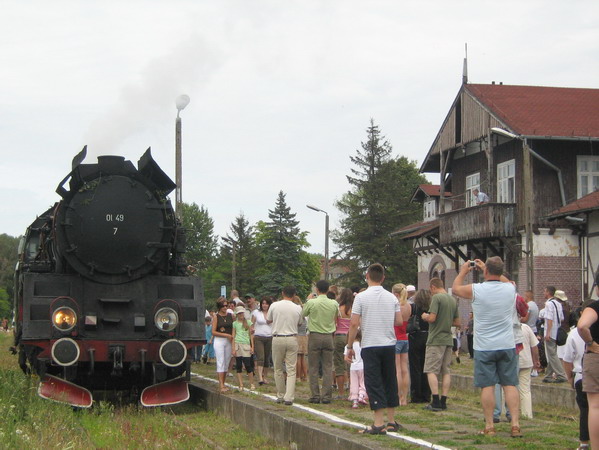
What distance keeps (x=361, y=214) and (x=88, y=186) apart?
47.6 metres

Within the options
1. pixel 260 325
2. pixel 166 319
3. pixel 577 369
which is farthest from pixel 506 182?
pixel 577 369

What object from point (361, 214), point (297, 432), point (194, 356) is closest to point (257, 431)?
point (297, 432)

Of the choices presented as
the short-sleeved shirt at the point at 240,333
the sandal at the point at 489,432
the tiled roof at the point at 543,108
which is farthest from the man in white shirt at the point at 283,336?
the tiled roof at the point at 543,108

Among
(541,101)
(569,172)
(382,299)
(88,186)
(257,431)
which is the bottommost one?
(257,431)

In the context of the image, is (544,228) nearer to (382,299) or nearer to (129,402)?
(129,402)

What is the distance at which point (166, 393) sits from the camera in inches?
505

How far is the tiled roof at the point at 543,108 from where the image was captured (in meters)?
29.3

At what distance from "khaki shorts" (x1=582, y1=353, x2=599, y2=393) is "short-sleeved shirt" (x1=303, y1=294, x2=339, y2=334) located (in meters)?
5.60

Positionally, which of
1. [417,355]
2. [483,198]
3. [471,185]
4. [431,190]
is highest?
[431,190]

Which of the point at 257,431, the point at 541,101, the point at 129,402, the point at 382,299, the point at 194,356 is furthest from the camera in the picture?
the point at 541,101

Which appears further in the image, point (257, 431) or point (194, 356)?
point (194, 356)

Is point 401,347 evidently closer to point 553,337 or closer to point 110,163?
point 553,337

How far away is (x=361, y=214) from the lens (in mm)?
59812

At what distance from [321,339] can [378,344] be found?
3491mm
